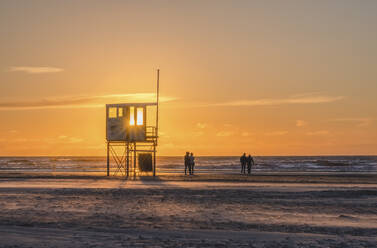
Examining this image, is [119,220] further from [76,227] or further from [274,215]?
[274,215]

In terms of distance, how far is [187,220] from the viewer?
15055 millimetres

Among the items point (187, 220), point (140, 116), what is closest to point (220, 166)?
point (140, 116)

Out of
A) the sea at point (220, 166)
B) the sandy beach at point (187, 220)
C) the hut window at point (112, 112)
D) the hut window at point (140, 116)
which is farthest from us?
the sea at point (220, 166)

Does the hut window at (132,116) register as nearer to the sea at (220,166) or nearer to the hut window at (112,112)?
the hut window at (112,112)

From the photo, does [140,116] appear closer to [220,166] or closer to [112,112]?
[112,112]

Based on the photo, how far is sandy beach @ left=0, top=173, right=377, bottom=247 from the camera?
451 inches

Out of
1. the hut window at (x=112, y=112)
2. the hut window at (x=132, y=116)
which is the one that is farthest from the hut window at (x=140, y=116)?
the hut window at (x=112, y=112)

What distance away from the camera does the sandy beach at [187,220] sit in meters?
11.4

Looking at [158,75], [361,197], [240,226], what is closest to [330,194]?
[361,197]

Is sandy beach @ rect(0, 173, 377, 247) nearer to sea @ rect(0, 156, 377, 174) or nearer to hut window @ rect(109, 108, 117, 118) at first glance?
hut window @ rect(109, 108, 117, 118)

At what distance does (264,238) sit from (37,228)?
6152mm

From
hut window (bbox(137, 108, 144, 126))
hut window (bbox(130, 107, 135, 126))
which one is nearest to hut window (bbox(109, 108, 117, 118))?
hut window (bbox(130, 107, 135, 126))

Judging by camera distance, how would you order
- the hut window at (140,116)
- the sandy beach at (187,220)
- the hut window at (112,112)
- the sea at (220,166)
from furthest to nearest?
the sea at (220,166) → the hut window at (112,112) → the hut window at (140,116) → the sandy beach at (187,220)

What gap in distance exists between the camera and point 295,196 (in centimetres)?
2366
